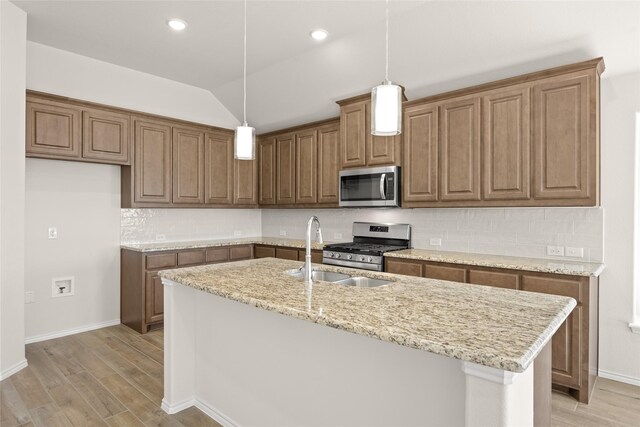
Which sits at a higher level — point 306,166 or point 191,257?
point 306,166

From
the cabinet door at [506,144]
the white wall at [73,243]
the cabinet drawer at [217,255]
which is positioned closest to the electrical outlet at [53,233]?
the white wall at [73,243]

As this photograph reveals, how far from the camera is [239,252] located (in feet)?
16.5

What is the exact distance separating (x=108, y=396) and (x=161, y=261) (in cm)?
169

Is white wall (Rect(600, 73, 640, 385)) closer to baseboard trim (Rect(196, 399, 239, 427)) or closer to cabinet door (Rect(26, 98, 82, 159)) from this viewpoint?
baseboard trim (Rect(196, 399, 239, 427))

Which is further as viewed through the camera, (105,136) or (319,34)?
(105,136)

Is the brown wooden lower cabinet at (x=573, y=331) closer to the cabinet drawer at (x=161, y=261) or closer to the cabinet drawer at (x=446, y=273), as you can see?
the cabinet drawer at (x=446, y=273)

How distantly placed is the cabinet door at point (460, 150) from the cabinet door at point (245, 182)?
282 cm

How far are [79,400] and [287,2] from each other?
331cm

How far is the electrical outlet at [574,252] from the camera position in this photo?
10.5ft

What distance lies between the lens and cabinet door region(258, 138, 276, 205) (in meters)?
5.45

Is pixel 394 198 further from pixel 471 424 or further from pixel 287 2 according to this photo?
pixel 471 424

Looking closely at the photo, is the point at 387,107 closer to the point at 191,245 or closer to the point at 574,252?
the point at 574,252

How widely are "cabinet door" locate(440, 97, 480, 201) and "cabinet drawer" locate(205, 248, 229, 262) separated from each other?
2720mm

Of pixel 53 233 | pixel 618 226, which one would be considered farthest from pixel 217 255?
pixel 618 226
